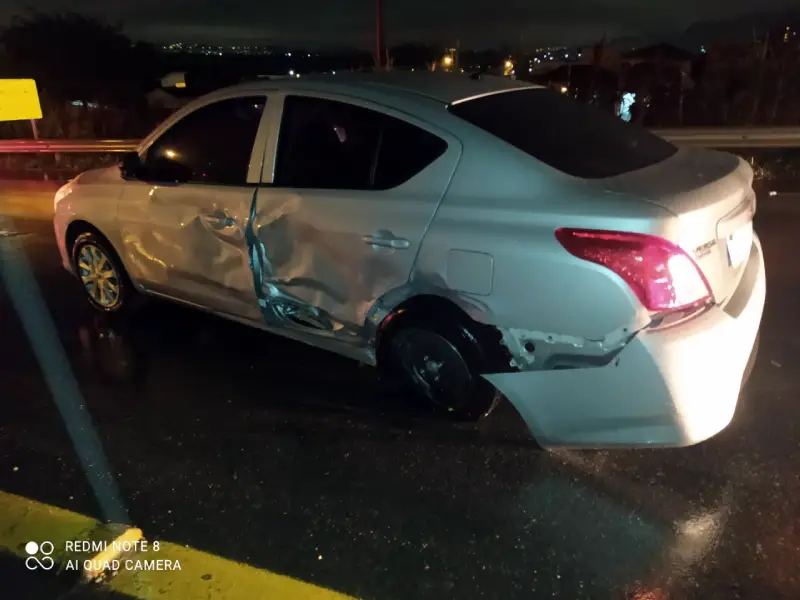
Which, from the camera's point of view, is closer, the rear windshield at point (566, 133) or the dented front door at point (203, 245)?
the rear windshield at point (566, 133)

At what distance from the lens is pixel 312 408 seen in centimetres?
394

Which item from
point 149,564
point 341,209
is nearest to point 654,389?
point 341,209

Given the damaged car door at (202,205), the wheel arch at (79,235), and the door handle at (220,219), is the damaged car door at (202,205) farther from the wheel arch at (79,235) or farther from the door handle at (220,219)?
the wheel arch at (79,235)

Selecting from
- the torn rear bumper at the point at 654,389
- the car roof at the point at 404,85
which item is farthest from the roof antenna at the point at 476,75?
the torn rear bumper at the point at 654,389

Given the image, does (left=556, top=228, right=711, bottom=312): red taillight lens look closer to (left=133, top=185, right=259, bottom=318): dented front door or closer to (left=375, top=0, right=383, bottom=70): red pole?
(left=133, top=185, right=259, bottom=318): dented front door

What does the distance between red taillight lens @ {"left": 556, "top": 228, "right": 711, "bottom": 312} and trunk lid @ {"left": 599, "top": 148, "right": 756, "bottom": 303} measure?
0.22 feet

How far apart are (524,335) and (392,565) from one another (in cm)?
109

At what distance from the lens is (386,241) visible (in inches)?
136

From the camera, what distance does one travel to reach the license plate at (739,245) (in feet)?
10.0

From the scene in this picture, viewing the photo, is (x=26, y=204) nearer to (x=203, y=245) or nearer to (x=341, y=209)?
(x=203, y=245)

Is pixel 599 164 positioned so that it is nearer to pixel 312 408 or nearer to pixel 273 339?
pixel 312 408

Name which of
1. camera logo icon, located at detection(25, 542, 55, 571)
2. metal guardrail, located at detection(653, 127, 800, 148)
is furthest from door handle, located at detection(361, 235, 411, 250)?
metal guardrail, located at detection(653, 127, 800, 148)

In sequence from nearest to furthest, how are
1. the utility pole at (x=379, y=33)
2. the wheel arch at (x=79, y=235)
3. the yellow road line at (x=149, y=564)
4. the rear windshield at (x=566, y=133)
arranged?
the yellow road line at (x=149, y=564) → the rear windshield at (x=566, y=133) → the wheel arch at (x=79, y=235) → the utility pole at (x=379, y=33)

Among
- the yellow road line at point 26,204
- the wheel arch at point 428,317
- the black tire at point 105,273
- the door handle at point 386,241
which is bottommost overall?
the yellow road line at point 26,204
